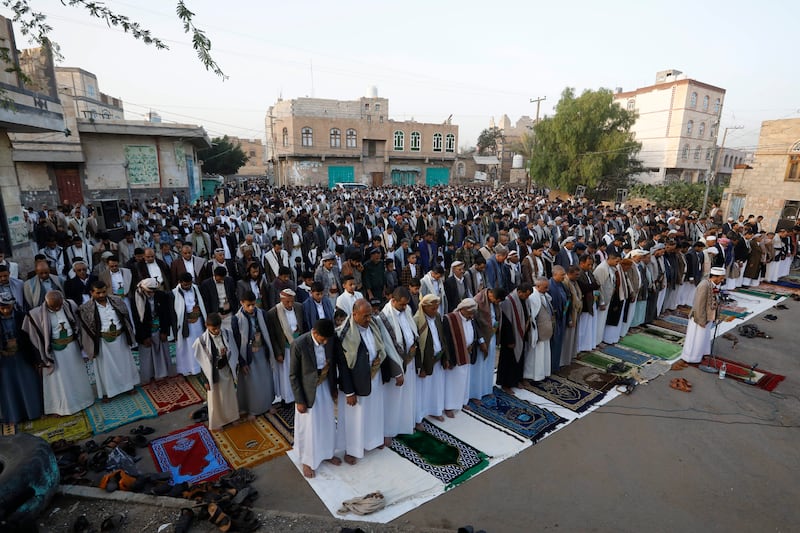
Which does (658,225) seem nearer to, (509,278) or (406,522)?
(509,278)

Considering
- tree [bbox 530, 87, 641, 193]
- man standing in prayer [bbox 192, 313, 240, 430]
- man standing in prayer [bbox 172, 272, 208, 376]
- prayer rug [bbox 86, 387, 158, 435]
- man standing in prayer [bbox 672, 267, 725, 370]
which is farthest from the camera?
tree [bbox 530, 87, 641, 193]

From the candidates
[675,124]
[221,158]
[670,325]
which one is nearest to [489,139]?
[675,124]

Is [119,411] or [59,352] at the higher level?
[59,352]

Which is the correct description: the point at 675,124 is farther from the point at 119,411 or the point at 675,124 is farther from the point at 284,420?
the point at 119,411

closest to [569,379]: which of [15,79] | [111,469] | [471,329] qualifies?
[471,329]

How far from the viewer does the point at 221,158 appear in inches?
1609

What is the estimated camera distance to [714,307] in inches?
244

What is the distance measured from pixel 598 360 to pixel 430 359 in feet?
11.1

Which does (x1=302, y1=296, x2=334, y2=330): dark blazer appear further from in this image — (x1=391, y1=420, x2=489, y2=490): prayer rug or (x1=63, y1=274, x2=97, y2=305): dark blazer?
(x1=63, y1=274, x2=97, y2=305): dark blazer

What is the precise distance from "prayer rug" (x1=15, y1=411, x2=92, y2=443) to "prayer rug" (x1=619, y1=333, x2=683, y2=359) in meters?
7.56

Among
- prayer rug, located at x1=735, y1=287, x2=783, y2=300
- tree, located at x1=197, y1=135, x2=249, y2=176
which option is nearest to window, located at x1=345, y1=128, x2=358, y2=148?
tree, located at x1=197, y1=135, x2=249, y2=176

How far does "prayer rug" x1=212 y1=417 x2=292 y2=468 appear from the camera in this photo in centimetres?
418

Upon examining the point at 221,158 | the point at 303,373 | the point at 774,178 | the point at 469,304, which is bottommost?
the point at 303,373

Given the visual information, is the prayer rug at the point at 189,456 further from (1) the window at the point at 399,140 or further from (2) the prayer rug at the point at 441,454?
(1) the window at the point at 399,140
